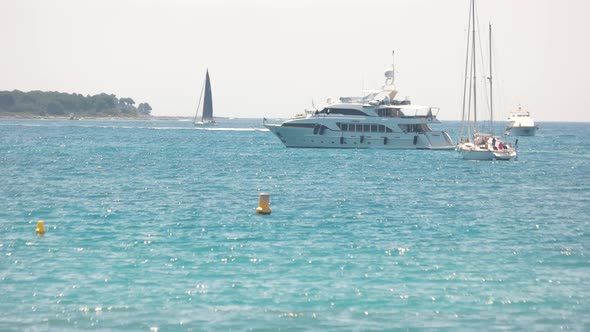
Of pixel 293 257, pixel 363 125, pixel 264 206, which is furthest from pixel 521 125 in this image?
pixel 293 257

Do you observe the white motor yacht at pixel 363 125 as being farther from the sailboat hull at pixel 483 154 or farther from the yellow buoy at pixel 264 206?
the yellow buoy at pixel 264 206

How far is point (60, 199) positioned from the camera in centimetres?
4662

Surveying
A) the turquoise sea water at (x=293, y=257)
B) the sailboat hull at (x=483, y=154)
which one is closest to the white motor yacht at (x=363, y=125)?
the sailboat hull at (x=483, y=154)

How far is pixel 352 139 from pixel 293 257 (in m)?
75.2

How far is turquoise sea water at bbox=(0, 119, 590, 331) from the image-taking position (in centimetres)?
2152

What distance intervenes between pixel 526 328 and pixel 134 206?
87.2 ft

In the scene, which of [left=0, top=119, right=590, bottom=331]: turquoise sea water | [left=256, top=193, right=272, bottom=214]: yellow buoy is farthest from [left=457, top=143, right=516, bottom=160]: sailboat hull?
[left=256, top=193, right=272, bottom=214]: yellow buoy

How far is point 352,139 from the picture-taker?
104 m

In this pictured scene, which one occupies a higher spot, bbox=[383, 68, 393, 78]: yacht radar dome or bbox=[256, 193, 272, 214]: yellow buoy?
bbox=[383, 68, 393, 78]: yacht radar dome

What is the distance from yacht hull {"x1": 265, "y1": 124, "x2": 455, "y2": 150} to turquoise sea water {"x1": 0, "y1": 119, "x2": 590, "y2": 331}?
44.5m

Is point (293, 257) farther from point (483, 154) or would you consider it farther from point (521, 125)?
point (521, 125)

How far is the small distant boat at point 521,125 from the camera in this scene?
185 metres

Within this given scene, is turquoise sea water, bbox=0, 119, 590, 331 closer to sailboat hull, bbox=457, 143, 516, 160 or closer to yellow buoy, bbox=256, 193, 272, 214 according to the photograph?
yellow buoy, bbox=256, 193, 272, 214

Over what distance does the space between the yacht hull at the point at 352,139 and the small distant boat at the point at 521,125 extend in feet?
262
